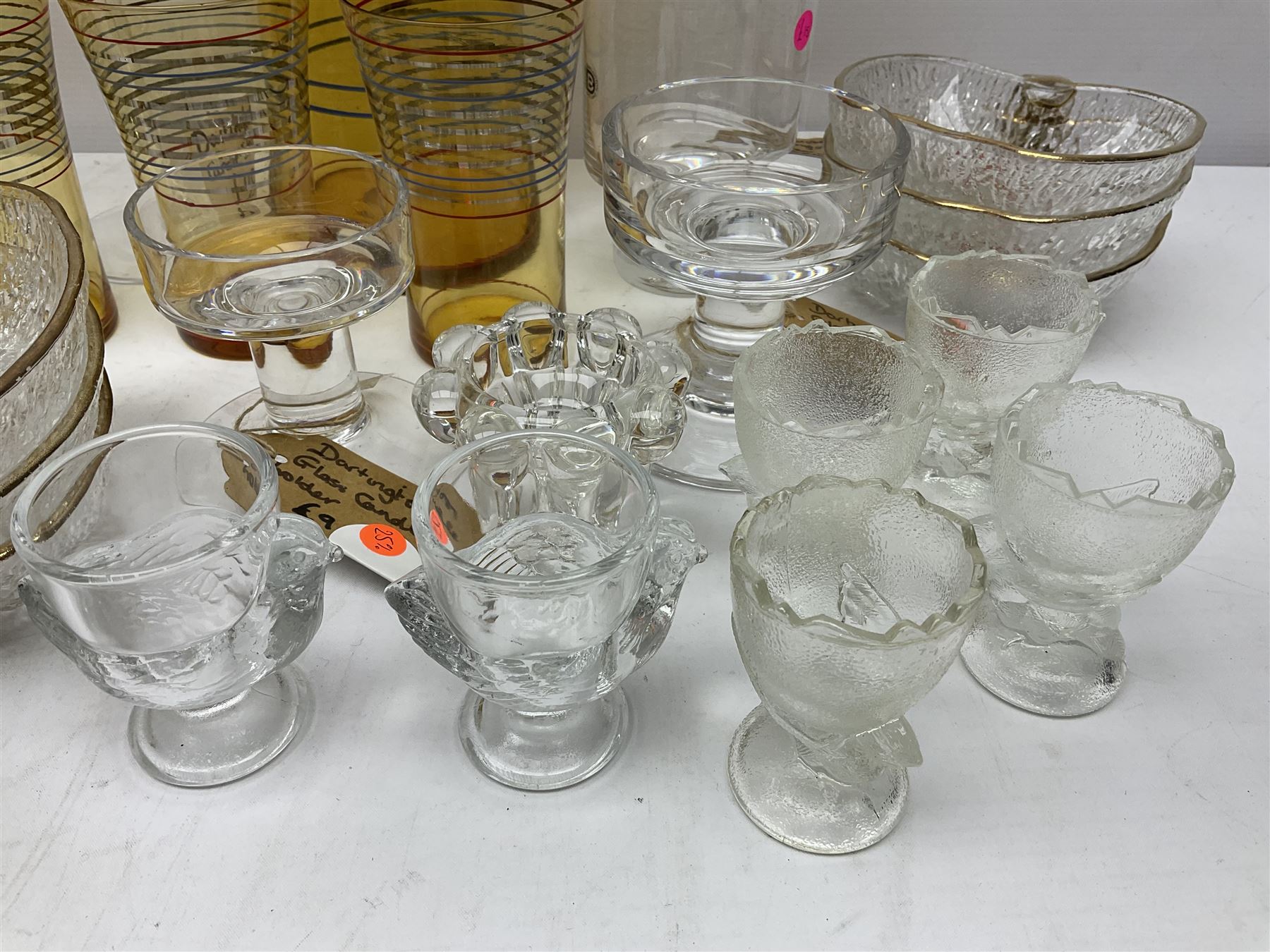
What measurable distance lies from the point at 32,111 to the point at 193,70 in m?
0.09

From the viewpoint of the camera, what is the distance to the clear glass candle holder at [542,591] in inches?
16.1

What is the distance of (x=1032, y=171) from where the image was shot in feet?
2.21

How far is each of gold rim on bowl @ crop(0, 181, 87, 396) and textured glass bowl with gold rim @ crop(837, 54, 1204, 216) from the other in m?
0.45

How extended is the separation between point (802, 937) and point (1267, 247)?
70cm

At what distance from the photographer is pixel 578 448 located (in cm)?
46

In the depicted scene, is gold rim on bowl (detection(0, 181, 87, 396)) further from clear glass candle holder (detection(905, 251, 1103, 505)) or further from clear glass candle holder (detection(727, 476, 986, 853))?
clear glass candle holder (detection(905, 251, 1103, 505))

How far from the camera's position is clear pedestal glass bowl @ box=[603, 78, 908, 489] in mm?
584

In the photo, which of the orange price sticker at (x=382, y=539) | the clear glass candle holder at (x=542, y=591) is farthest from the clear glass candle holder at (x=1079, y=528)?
the orange price sticker at (x=382, y=539)

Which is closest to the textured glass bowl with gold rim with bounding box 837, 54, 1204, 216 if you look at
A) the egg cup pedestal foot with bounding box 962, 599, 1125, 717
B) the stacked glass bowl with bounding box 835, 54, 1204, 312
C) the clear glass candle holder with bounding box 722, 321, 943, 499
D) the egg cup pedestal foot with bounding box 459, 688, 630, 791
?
the stacked glass bowl with bounding box 835, 54, 1204, 312

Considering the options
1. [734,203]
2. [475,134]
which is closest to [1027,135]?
[734,203]

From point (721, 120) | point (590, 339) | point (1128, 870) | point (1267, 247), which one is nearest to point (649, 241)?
point (590, 339)

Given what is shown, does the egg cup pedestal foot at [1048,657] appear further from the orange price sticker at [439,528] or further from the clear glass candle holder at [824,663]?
the orange price sticker at [439,528]

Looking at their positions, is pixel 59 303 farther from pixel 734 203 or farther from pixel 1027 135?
pixel 1027 135

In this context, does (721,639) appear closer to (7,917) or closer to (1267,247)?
(7,917)
